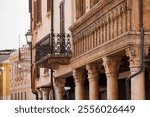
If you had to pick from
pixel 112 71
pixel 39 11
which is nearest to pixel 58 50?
pixel 112 71

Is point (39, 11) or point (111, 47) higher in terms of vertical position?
point (39, 11)

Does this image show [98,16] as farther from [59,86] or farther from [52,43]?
[59,86]

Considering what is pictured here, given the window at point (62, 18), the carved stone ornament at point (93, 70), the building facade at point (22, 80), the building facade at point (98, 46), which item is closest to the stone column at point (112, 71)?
the building facade at point (98, 46)

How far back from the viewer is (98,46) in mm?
16281

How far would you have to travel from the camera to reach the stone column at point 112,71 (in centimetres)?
1535

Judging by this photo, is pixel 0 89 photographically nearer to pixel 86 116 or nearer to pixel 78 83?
pixel 78 83

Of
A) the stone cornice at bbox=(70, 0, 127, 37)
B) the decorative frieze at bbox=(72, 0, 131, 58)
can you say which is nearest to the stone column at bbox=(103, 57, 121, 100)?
the decorative frieze at bbox=(72, 0, 131, 58)

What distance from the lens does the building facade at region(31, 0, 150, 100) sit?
13016mm

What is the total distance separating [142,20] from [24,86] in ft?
127

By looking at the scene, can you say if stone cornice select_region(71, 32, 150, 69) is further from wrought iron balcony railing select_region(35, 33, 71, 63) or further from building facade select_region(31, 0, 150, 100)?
wrought iron balcony railing select_region(35, 33, 71, 63)

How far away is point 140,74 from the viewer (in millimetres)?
13172

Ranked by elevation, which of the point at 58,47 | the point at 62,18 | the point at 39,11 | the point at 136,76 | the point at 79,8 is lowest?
the point at 136,76

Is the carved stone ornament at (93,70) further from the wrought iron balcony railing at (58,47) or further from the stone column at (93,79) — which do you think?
the wrought iron balcony railing at (58,47)

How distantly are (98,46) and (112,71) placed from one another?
43.7 inches
